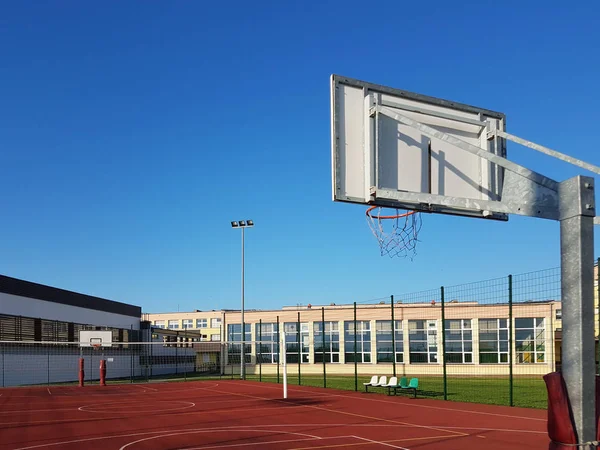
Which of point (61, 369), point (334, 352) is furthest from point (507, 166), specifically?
point (334, 352)

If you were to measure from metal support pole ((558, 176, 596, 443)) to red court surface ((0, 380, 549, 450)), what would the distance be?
670 cm

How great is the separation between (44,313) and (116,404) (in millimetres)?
23063

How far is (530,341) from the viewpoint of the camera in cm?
4628

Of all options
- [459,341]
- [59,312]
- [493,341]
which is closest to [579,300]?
[59,312]

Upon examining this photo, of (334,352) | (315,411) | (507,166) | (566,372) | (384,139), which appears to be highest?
(384,139)

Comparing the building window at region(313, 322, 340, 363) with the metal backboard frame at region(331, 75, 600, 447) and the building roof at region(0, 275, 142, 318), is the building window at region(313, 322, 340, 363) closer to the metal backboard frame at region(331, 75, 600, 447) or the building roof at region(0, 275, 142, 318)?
the building roof at region(0, 275, 142, 318)

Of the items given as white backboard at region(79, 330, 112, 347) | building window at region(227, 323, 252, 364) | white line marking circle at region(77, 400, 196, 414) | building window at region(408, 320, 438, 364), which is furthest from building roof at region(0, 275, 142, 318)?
building window at region(408, 320, 438, 364)

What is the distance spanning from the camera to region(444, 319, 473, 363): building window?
4928cm

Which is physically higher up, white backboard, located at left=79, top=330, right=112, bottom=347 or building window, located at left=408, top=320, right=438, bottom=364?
white backboard, located at left=79, top=330, right=112, bottom=347

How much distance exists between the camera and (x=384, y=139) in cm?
759

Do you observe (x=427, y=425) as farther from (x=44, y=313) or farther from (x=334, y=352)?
(x=334, y=352)

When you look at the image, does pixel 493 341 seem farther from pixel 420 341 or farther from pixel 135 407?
pixel 135 407

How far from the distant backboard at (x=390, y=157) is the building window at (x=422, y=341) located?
43821 mm

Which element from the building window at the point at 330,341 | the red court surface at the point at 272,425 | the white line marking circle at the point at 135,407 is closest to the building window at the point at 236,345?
the building window at the point at 330,341
